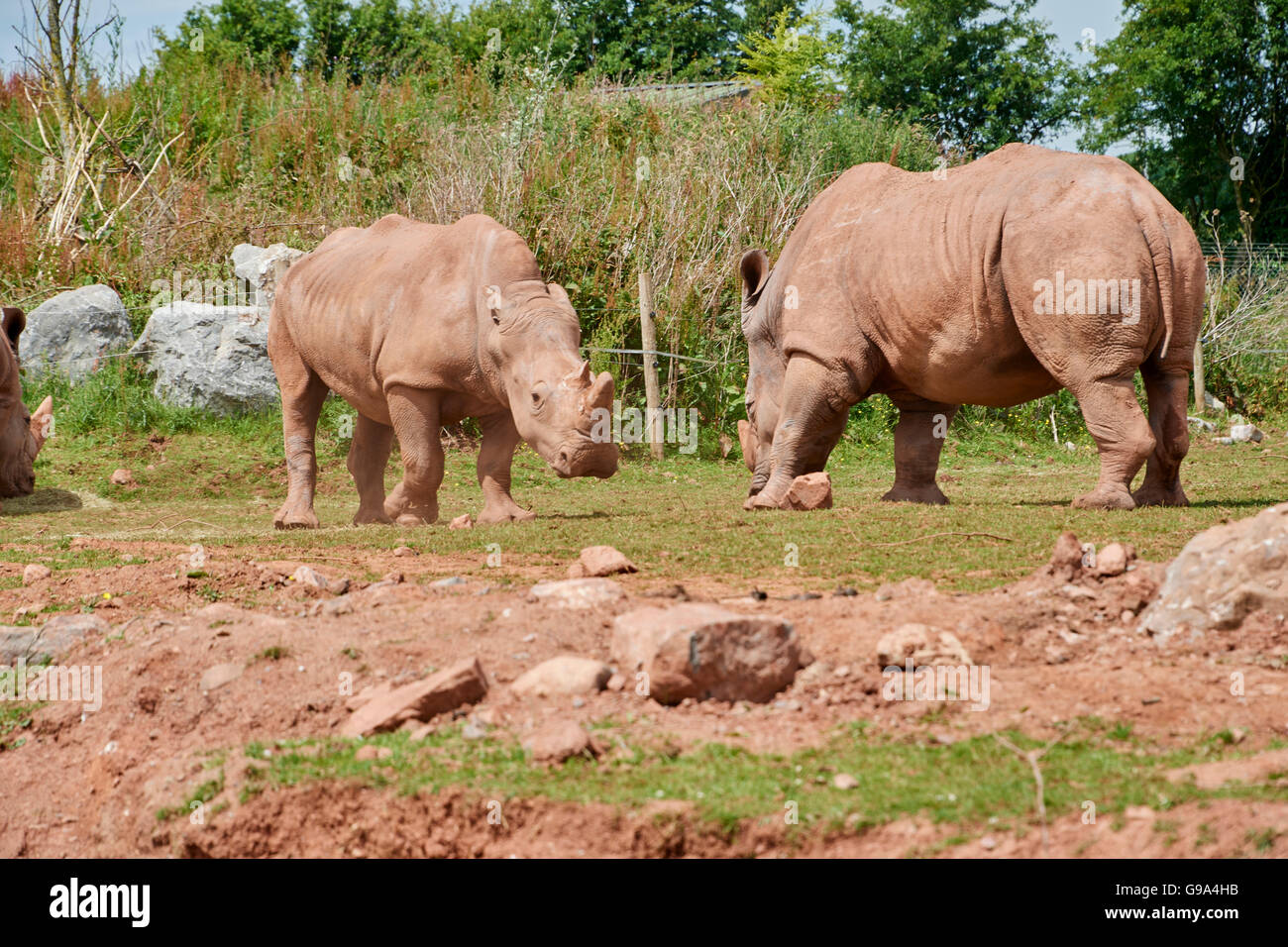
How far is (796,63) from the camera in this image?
3141 cm

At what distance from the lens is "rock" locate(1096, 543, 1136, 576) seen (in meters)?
5.80

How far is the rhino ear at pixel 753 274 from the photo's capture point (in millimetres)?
11094

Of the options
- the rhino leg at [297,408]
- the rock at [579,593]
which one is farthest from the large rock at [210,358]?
the rock at [579,593]

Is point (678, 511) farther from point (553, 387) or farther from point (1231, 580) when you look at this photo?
point (1231, 580)

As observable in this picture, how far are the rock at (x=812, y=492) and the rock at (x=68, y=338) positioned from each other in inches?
362

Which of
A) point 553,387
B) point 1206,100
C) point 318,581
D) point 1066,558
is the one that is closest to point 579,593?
point 318,581

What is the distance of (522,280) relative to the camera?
31.5ft

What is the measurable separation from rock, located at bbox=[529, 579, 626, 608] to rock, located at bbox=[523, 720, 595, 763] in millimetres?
1229

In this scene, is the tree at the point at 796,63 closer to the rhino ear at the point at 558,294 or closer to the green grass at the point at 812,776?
the rhino ear at the point at 558,294

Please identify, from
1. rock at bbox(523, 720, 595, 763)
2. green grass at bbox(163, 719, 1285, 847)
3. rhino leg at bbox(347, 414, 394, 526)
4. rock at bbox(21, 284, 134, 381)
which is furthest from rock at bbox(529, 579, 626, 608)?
rock at bbox(21, 284, 134, 381)

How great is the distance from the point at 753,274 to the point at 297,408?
360 centimetres

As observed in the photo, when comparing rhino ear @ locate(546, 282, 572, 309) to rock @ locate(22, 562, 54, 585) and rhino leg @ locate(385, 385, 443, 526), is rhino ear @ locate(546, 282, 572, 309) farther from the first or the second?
rock @ locate(22, 562, 54, 585)

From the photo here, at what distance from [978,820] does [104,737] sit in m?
3.32
